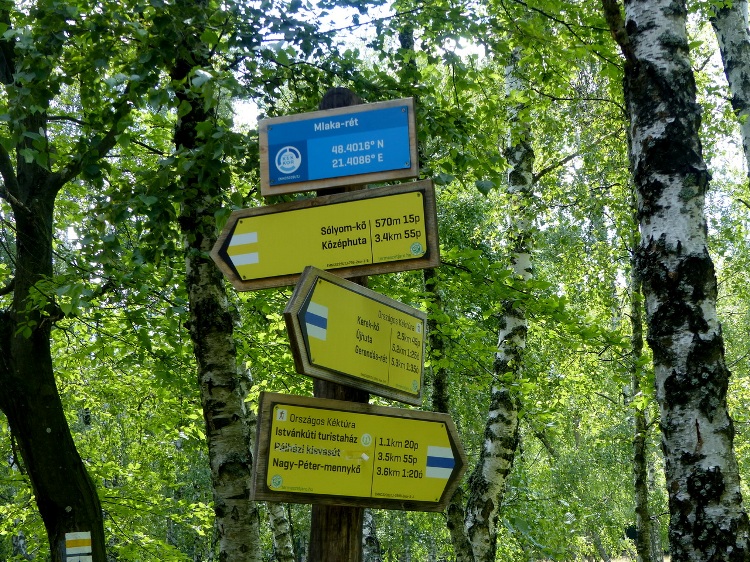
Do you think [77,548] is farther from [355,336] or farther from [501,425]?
[355,336]

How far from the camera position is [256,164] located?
503 centimetres

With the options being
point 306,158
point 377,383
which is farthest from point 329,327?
point 306,158

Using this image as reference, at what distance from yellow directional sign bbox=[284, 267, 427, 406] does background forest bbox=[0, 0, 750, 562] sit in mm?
1349

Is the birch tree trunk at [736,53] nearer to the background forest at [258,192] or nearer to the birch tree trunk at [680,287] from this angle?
the background forest at [258,192]

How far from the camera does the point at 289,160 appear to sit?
126 inches

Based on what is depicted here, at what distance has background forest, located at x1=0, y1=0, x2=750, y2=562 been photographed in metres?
4.57

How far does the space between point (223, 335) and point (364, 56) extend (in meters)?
15.5

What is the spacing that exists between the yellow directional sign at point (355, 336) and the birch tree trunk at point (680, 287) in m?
1.28

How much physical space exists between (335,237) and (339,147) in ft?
1.21

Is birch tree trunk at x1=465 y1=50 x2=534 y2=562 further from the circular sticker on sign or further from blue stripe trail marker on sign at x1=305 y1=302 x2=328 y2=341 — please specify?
blue stripe trail marker on sign at x1=305 y1=302 x2=328 y2=341

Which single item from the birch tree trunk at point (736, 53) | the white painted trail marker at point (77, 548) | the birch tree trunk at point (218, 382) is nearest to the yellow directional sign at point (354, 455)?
the birch tree trunk at point (218, 382)

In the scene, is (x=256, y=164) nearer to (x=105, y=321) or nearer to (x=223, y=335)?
(x=223, y=335)

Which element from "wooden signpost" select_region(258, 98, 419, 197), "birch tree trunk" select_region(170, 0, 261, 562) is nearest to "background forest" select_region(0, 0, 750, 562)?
"birch tree trunk" select_region(170, 0, 261, 562)

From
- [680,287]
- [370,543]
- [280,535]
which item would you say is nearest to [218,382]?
[680,287]
